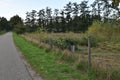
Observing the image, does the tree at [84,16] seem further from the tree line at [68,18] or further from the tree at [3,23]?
the tree at [3,23]

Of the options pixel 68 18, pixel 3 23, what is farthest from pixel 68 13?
pixel 3 23

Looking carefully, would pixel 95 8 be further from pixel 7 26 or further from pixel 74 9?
pixel 7 26

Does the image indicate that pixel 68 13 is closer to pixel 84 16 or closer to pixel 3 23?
pixel 84 16

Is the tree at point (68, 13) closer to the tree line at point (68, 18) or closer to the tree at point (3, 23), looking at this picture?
the tree line at point (68, 18)

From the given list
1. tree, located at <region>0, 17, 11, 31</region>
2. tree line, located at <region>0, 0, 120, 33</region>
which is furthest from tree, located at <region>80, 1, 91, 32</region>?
tree, located at <region>0, 17, 11, 31</region>

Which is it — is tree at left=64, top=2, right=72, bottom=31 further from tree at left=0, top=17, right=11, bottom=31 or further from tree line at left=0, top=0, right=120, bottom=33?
tree at left=0, top=17, right=11, bottom=31

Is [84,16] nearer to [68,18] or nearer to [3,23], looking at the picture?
[68,18]

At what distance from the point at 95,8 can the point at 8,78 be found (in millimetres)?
92226

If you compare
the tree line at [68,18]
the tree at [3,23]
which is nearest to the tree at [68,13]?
the tree line at [68,18]

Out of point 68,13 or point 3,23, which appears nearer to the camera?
point 68,13

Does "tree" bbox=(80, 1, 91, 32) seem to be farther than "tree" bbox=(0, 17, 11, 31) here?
No

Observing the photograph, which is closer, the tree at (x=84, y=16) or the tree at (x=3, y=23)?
the tree at (x=84, y=16)

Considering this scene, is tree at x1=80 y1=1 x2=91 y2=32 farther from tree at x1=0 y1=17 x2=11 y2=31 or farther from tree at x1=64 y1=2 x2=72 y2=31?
tree at x1=0 y1=17 x2=11 y2=31

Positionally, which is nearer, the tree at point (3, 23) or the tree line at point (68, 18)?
the tree line at point (68, 18)
